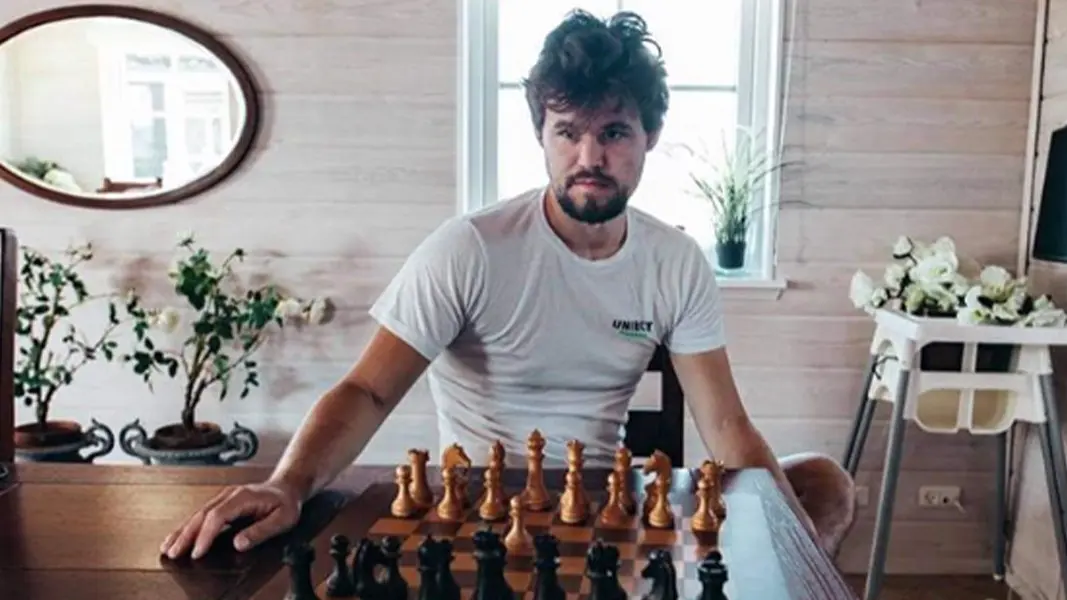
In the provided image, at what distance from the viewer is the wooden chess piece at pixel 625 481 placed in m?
1.08

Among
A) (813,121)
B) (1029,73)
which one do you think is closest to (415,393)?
(813,121)

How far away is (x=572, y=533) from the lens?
102cm

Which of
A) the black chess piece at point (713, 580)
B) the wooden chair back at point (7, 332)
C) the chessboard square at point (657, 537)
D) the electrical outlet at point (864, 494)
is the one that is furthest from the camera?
the electrical outlet at point (864, 494)

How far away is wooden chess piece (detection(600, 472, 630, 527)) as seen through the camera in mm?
1044

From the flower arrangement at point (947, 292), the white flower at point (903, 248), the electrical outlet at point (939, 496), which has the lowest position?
the electrical outlet at point (939, 496)

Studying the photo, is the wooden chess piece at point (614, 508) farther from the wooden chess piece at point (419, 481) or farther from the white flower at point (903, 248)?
the white flower at point (903, 248)

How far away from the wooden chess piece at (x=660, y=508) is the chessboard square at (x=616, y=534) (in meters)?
0.03

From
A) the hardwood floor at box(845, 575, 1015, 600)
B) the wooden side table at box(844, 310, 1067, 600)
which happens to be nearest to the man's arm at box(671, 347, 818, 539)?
the wooden side table at box(844, 310, 1067, 600)

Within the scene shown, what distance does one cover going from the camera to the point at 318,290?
2635mm

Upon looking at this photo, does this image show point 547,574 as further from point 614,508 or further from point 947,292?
point 947,292

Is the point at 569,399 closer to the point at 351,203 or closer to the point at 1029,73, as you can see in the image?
the point at 351,203

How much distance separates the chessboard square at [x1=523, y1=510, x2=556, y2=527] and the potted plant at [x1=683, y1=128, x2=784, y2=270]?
5.44 feet

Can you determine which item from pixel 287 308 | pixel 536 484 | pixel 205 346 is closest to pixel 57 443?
pixel 205 346

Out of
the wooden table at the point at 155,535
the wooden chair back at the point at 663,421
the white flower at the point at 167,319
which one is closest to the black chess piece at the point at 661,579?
the wooden table at the point at 155,535
